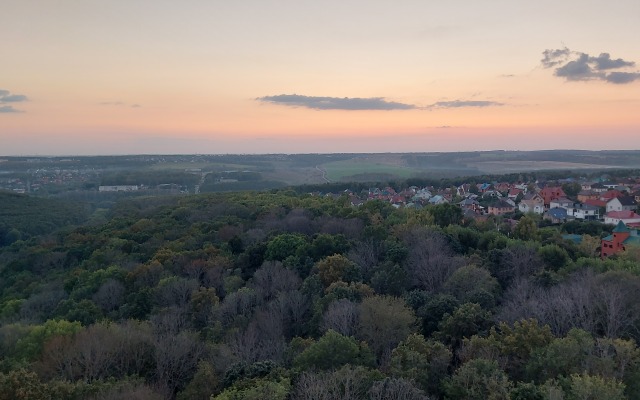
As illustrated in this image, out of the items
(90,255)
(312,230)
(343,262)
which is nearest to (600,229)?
(312,230)

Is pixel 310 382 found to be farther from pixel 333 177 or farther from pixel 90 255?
pixel 333 177

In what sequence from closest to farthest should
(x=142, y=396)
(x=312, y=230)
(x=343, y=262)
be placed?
(x=142, y=396), (x=343, y=262), (x=312, y=230)

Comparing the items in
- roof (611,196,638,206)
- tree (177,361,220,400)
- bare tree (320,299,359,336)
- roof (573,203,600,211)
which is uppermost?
roof (611,196,638,206)

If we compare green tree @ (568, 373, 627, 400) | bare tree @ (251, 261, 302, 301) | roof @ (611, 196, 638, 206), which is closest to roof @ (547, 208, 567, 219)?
roof @ (611, 196, 638, 206)

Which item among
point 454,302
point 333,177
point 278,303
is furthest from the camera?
point 333,177

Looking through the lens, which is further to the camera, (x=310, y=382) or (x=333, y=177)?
(x=333, y=177)

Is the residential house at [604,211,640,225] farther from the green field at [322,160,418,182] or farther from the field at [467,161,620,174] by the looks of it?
the field at [467,161,620,174]

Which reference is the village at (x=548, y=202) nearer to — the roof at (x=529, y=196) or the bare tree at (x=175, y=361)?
the roof at (x=529, y=196)
